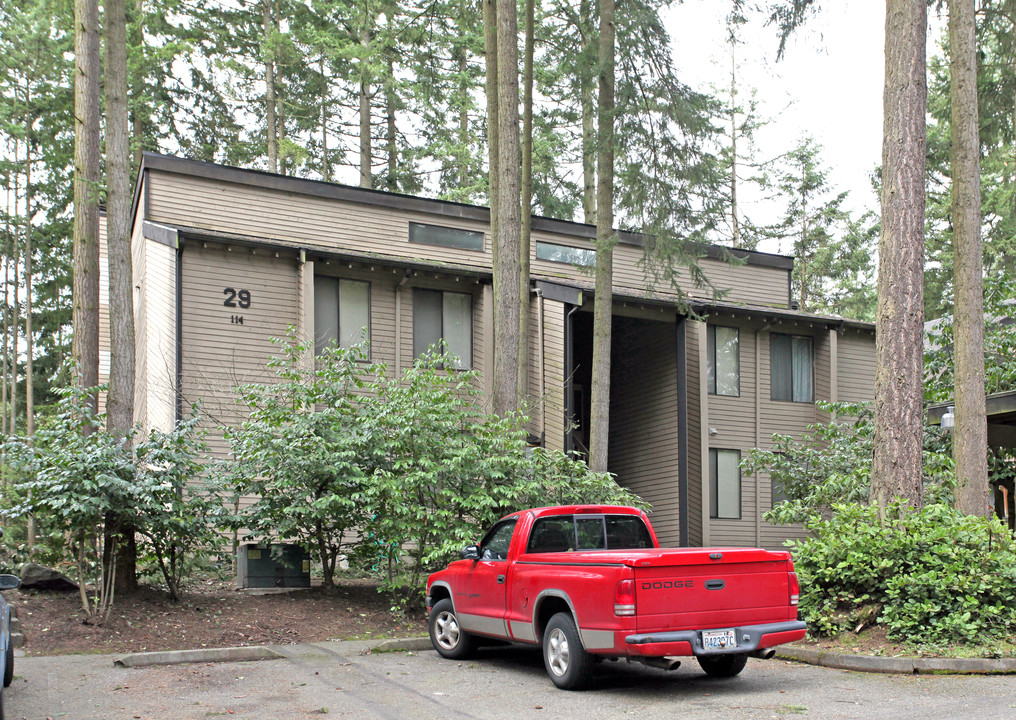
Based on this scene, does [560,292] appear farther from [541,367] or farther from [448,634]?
[448,634]

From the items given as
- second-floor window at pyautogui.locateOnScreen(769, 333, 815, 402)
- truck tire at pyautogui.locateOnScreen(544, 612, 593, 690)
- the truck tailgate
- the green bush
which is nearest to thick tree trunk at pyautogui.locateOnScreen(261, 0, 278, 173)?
second-floor window at pyautogui.locateOnScreen(769, 333, 815, 402)

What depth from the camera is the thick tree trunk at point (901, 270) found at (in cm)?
1092

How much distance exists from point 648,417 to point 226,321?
11201 millimetres

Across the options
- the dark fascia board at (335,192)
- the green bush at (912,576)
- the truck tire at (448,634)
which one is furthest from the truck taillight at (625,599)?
the dark fascia board at (335,192)

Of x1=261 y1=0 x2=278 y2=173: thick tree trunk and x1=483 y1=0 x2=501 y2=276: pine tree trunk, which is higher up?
x1=261 y1=0 x2=278 y2=173: thick tree trunk

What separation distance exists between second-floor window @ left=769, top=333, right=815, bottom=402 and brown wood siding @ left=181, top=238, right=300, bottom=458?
12.8 metres

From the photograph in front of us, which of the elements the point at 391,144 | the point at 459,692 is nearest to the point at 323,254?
the point at 459,692

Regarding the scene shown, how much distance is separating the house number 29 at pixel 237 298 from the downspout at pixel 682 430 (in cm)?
1024

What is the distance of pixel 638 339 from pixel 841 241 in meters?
21.0

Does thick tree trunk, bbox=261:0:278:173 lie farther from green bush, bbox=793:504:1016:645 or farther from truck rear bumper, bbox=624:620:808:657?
truck rear bumper, bbox=624:620:808:657

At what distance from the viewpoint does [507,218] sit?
15117mm

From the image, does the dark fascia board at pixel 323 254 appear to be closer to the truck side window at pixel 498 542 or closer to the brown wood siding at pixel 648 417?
the brown wood siding at pixel 648 417

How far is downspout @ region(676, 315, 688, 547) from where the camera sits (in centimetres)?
2202

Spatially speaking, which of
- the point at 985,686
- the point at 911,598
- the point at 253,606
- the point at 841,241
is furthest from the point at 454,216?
the point at 841,241
